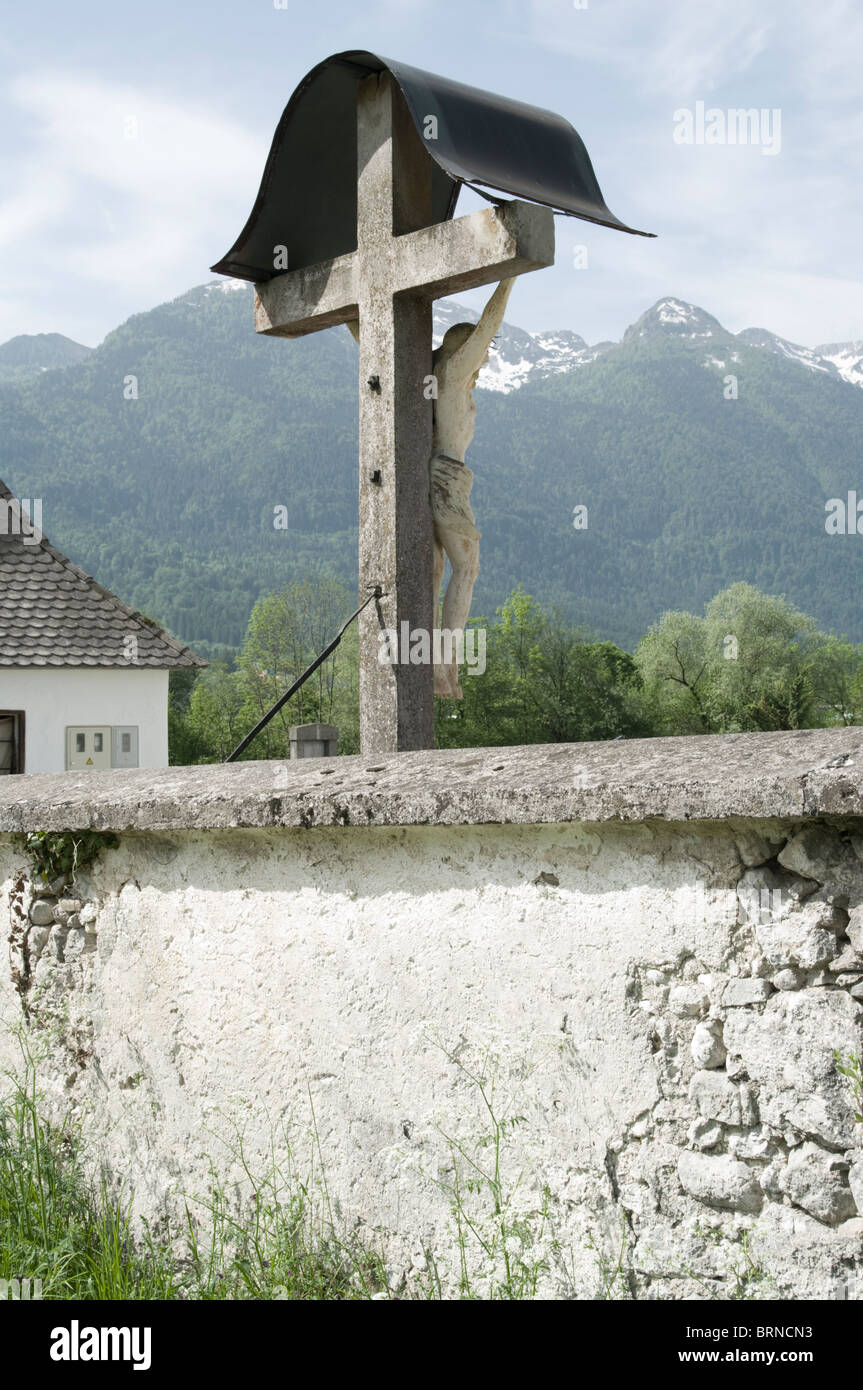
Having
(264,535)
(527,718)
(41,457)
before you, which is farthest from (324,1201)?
(41,457)

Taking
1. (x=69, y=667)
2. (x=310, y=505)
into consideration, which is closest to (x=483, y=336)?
(x=69, y=667)

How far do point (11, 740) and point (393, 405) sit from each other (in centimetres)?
1121

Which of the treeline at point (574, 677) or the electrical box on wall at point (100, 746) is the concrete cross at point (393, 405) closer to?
the electrical box on wall at point (100, 746)

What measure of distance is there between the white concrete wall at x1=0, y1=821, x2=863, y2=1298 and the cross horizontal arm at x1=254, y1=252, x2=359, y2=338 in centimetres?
197

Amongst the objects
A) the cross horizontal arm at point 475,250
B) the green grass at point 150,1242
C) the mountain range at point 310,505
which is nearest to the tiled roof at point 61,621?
the cross horizontal arm at point 475,250

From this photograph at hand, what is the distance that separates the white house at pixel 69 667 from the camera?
1445 centimetres

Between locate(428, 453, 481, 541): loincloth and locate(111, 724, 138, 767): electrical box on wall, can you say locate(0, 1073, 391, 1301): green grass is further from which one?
locate(111, 724, 138, 767): electrical box on wall

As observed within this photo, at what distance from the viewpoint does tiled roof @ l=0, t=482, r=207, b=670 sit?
569 inches

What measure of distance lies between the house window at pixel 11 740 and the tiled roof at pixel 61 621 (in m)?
0.70
